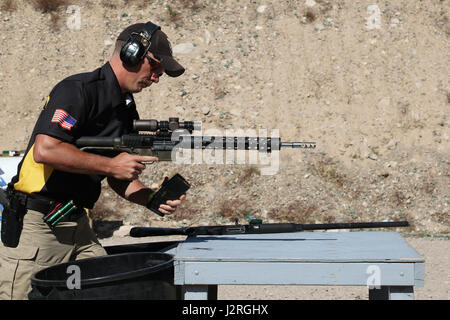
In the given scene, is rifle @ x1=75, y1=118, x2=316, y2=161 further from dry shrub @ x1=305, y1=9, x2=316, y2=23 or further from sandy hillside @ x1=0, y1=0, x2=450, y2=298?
dry shrub @ x1=305, y1=9, x2=316, y2=23

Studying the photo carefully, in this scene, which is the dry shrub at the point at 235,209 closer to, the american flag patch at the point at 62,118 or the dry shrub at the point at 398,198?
the dry shrub at the point at 398,198

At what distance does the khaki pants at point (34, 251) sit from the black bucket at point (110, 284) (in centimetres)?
19

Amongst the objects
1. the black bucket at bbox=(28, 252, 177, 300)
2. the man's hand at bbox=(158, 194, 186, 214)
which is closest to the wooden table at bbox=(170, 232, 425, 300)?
the black bucket at bbox=(28, 252, 177, 300)

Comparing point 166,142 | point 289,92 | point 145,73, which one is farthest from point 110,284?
point 289,92

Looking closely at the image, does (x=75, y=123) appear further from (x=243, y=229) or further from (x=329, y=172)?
(x=329, y=172)

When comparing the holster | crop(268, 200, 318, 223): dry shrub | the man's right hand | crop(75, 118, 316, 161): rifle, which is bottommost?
crop(268, 200, 318, 223): dry shrub

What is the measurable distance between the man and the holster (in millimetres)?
22

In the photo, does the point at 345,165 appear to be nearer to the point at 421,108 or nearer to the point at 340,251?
the point at 421,108

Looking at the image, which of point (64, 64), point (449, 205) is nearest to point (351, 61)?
point (449, 205)

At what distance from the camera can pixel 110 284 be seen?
120 inches

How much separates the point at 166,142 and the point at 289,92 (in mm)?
9950

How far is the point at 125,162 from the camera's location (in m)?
3.55

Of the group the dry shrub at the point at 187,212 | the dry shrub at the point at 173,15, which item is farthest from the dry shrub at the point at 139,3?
the dry shrub at the point at 187,212

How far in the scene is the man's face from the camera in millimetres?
3799
